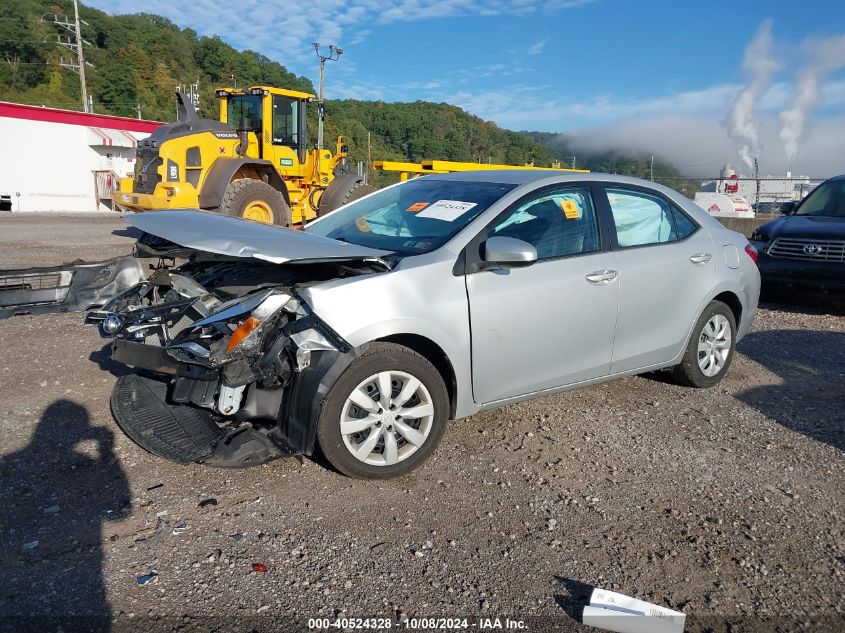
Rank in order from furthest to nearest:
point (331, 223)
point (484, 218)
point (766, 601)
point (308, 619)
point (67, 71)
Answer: point (67, 71), point (331, 223), point (484, 218), point (766, 601), point (308, 619)

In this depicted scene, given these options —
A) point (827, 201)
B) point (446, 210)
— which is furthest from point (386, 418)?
point (827, 201)

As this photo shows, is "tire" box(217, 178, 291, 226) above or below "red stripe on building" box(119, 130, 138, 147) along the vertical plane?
below

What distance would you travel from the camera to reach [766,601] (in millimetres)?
2742

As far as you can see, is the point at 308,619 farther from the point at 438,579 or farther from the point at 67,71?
the point at 67,71

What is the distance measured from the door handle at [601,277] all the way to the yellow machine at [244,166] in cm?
1000

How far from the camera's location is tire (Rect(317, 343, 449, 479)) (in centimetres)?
344

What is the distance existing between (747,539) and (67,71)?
72.5 meters

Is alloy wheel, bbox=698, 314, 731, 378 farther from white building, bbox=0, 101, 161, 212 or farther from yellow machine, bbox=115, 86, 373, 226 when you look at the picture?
white building, bbox=0, 101, 161, 212

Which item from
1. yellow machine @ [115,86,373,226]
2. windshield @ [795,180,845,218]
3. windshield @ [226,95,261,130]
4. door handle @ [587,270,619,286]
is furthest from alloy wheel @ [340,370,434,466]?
windshield @ [226,95,261,130]

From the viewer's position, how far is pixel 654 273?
15.4ft

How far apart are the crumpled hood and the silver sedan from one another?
0.02 m

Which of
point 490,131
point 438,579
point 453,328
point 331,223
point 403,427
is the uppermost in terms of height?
point 490,131

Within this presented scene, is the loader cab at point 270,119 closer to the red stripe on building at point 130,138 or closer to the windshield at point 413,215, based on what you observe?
the windshield at point 413,215

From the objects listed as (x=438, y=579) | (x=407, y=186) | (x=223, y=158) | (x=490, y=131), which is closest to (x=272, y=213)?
(x=223, y=158)
